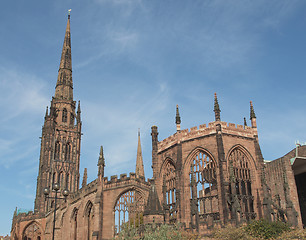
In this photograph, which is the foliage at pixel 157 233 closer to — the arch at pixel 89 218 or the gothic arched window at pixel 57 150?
the arch at pixel 89 218

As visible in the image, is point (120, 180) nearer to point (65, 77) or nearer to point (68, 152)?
point (68, 152)

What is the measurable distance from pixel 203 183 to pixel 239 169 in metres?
3.78

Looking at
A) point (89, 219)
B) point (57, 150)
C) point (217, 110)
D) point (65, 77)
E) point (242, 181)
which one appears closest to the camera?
point (242, 181)

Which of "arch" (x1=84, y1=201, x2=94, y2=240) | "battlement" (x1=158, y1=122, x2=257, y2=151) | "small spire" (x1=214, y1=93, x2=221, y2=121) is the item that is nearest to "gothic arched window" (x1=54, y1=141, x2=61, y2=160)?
"arch" (x1=84, y1=201, x2=94, y2=240)

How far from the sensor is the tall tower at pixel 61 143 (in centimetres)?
7212

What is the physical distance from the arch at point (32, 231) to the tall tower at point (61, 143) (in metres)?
6.76

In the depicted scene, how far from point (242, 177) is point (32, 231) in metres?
38.6

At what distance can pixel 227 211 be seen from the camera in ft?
107

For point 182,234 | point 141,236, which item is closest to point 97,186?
point 141,236

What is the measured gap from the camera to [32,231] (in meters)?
59.6

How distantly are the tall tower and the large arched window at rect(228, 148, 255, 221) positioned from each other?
42.7 meters

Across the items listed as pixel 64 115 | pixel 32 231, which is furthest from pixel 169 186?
pixel 64 115

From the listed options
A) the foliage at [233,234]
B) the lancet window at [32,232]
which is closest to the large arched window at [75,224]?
the lancet window at [32,232]

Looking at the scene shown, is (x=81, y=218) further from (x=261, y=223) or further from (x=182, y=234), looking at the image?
(x=261, y=223)
